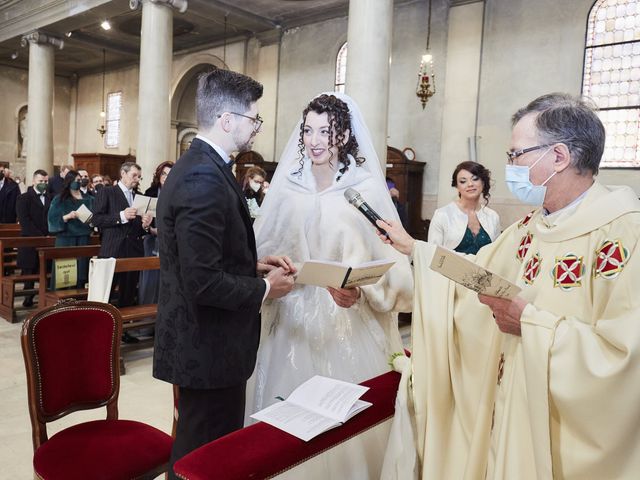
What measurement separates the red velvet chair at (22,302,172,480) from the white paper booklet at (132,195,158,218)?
3.30m

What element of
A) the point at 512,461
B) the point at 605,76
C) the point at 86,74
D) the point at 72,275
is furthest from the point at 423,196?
the point at 86,74

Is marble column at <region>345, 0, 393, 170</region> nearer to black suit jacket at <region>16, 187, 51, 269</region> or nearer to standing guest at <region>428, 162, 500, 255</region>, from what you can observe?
standing guest at <region>428, 162, 500, 255</region>

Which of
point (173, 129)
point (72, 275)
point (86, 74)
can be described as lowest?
point (72, 275)

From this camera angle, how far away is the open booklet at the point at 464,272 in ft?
4.89

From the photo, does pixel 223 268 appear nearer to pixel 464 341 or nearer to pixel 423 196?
pixel 464 341

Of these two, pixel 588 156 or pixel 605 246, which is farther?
pixel 588 156

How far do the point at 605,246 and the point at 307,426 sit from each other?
1031mm

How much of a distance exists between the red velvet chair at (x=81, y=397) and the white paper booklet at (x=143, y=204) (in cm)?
330

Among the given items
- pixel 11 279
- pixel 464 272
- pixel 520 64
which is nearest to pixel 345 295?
pixel 464 272

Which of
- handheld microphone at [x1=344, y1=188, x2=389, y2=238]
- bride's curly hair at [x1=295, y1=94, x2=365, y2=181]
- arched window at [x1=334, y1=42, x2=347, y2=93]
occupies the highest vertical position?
arched window at [x1=334, y1=42, x2=347, y2=93]

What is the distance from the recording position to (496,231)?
4785mm

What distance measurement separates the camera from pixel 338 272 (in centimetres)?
197

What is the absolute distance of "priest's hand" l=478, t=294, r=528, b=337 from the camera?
1.62m

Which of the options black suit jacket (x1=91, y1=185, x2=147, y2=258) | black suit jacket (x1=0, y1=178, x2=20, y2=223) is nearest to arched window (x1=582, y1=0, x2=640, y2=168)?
black suit jacket (x1=91, y1=185, x2=147, y2=258)
